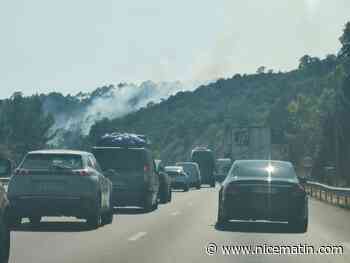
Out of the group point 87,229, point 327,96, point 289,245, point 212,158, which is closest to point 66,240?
point 87,229

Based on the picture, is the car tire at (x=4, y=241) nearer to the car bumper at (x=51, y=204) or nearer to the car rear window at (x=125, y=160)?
the car bumper at (x=51, y=204)

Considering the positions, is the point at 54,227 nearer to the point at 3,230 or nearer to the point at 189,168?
the point at 3,230

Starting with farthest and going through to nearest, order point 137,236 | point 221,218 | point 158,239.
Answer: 1. point 221,218
2. point 137,236
3. point 158,239

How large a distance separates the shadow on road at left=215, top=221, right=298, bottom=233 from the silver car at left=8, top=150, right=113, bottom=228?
114 inches

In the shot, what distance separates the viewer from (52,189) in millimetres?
19344

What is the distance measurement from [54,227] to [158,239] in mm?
3676

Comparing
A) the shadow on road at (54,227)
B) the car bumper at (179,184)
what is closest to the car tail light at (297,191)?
the shadow on road at (54,227)

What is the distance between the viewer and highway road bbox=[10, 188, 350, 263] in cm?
1423

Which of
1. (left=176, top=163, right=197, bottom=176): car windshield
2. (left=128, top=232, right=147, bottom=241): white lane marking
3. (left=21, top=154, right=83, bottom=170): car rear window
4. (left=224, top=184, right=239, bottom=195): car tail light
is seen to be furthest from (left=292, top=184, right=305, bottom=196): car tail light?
(left=176, top=163, right=197, bottom=176): car windshield

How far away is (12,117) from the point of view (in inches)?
6043

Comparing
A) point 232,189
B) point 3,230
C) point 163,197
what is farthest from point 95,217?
point 163,197

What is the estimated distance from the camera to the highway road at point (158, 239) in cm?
1423

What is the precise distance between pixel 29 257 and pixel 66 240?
3.00 m

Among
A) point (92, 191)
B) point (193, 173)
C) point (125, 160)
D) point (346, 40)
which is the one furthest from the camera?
point (346, 40)
